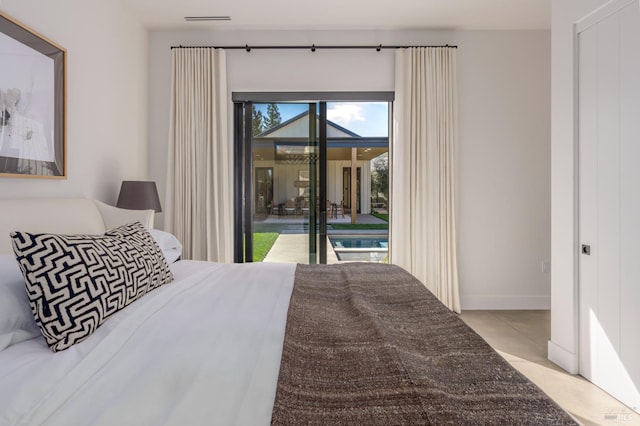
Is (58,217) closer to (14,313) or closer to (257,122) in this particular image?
(14,313)

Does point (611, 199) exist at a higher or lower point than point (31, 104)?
lower

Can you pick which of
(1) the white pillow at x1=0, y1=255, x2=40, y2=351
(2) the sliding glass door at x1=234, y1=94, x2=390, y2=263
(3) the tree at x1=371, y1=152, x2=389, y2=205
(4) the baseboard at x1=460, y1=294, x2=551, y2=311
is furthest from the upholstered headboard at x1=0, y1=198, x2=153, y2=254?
(4) the baseboard at x1=460, y1=294, x2=551, y2=311

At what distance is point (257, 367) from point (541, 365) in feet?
8.06

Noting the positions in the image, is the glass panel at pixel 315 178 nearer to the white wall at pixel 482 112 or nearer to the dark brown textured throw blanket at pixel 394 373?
the white wall at pixel 482 112

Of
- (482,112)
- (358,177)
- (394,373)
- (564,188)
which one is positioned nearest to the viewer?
(394,373)

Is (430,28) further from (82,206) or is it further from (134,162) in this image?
(82,206)

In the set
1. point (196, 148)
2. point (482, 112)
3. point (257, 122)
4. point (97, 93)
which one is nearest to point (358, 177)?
point (257, 122)

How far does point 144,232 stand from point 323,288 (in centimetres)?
91

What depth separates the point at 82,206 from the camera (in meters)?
2.12

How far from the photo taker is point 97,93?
274 centimetres

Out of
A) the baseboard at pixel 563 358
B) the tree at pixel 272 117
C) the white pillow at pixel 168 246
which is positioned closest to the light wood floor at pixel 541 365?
the baseboard at pixel 563 358

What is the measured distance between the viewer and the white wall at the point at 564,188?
2344 mm

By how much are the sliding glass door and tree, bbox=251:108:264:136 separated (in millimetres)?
10

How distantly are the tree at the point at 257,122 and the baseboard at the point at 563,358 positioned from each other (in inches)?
126
